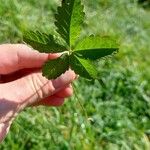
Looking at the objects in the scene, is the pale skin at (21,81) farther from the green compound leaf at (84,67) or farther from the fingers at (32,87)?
the green compound leaf at (84,67)

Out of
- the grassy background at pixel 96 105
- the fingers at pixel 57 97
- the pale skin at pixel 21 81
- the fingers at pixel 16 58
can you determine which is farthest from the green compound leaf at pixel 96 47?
the grassy background at pixel 96 105

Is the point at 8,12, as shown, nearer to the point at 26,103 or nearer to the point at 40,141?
the point at 40,141

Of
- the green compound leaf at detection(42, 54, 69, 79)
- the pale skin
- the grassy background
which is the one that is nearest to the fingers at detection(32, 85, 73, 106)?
the pale skin

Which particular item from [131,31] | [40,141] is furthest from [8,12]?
[131,31]

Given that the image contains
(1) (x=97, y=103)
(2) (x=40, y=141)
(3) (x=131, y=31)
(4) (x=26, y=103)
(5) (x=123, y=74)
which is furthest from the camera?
(3) (x=131, y=31)

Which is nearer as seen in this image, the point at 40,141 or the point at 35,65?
the point at 35,65

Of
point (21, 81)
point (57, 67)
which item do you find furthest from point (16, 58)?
point (57, 67)

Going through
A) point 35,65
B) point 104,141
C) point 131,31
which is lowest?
point 104,141
